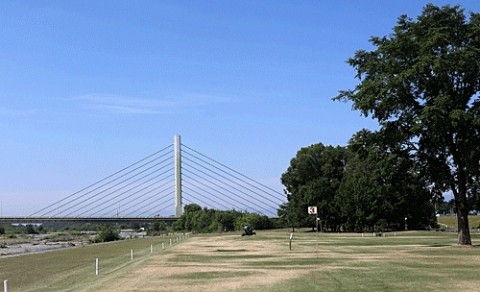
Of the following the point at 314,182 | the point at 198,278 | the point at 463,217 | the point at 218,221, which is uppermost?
the point at 314,182

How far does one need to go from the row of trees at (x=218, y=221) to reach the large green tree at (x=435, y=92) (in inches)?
3763

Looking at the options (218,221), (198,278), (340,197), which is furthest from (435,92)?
(218,221)

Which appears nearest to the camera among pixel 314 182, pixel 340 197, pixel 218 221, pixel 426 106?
pixel 426 106

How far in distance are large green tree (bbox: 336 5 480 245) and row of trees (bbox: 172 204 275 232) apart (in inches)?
3763

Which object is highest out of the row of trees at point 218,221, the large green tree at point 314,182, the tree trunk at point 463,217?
the large green tree at point 314,182

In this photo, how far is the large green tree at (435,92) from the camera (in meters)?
48.7

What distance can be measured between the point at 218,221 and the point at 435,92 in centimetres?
10791

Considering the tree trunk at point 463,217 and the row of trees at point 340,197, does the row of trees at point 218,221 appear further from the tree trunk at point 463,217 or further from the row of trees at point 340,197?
the tree trunk at point 463,217

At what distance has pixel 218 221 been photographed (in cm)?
15525

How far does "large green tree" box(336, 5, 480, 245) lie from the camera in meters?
48.7

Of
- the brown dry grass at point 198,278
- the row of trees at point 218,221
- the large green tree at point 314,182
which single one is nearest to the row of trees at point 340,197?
the large green tree at point 314,182

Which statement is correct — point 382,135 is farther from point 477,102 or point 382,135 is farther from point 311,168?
point 311,168

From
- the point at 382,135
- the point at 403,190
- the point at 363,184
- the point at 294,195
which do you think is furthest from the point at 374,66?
the point at 294,195

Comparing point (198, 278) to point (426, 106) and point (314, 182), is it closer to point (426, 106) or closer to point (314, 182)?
point (426, 106)
